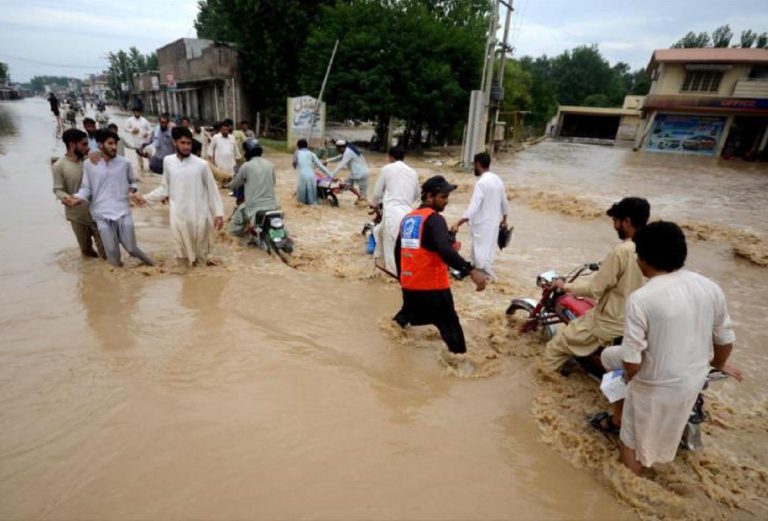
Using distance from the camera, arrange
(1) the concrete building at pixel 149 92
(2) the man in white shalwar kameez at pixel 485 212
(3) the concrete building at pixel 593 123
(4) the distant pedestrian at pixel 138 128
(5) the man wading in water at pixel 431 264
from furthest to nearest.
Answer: (1) the concrete building at pixel 149 92, (3) the concrete building at pixel 593 123, (4) the distant pedestrian at pixel 138 128, (2) the man in white shalwar kameez at pixel 485 212, (5) the man wading in water at pixel 431 264

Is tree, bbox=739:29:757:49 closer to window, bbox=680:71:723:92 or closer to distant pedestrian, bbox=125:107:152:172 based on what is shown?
window, bbox=680:71:723:92

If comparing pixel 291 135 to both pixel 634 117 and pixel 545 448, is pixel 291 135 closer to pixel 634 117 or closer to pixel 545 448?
pixel 545 448

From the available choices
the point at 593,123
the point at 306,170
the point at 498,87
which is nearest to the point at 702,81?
the point at 593,123

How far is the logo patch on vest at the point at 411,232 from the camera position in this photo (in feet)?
11.0

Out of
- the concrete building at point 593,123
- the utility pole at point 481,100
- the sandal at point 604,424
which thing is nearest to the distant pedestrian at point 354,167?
the utility pole at point 481,100

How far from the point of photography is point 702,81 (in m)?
27.2

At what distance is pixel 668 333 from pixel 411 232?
71.9 inches

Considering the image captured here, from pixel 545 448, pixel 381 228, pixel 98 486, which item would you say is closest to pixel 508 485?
pixel 545 448

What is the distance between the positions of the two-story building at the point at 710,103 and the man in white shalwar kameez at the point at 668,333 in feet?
103

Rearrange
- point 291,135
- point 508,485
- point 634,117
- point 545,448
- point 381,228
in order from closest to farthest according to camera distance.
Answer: point 508,485
point 545,448
point 381,228
point 291,135
point 634,117

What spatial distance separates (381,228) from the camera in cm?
586

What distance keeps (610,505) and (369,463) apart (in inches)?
55.8

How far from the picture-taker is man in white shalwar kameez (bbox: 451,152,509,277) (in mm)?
5348

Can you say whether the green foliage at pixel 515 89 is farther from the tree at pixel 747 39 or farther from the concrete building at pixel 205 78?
the tree at pixel 747 39
